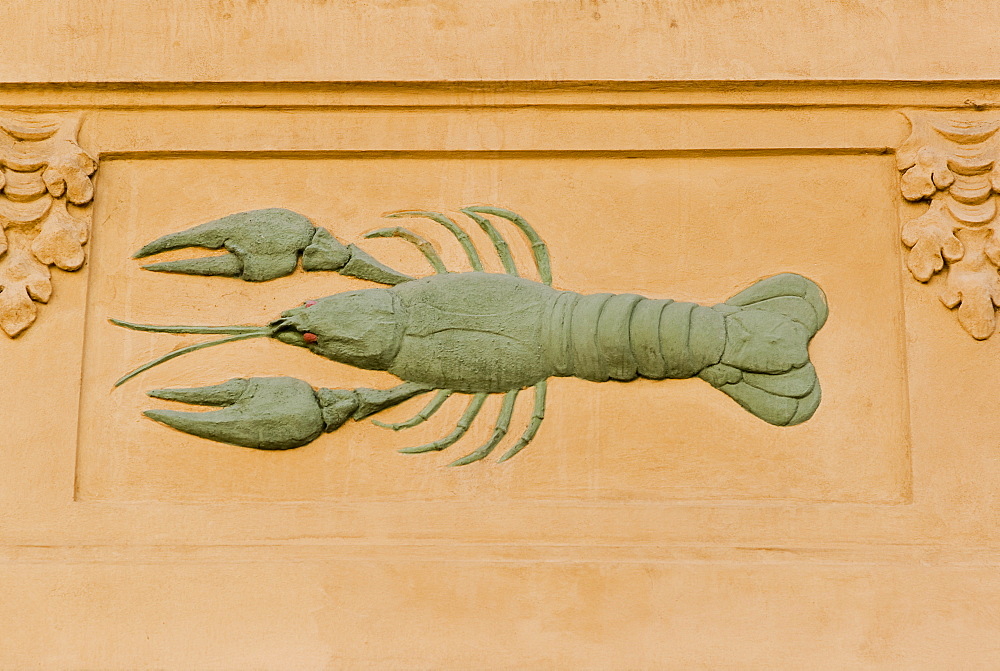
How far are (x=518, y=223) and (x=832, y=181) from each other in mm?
1175

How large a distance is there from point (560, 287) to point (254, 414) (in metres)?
1.18

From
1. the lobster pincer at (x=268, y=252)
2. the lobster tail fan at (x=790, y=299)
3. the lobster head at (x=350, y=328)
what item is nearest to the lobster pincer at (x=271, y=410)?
the lobster head at (x=350, y=328)

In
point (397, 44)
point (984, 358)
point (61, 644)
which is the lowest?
point (61, 644)

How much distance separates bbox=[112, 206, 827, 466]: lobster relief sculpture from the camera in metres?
5.45

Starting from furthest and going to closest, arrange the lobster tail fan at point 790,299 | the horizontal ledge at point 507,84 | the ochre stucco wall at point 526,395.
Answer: the horizontal ledge at point 507,84, the lobster tail fan at point 790,299, the ochre stucco wall at point 526,395

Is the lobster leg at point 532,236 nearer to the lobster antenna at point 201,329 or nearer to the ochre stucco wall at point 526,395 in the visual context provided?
the ochre stucco wall at point 526,395

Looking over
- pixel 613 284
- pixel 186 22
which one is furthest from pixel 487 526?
pixel 186 22

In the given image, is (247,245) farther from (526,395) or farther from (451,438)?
(526,395)

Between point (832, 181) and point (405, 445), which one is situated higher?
point (832, 181)

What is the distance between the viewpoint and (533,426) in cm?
545

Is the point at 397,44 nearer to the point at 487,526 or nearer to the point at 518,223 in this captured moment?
the point at 518,223

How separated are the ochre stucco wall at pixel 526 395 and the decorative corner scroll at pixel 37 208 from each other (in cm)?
Result: 8

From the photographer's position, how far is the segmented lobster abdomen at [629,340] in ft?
17.9

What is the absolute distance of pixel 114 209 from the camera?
5715mm
